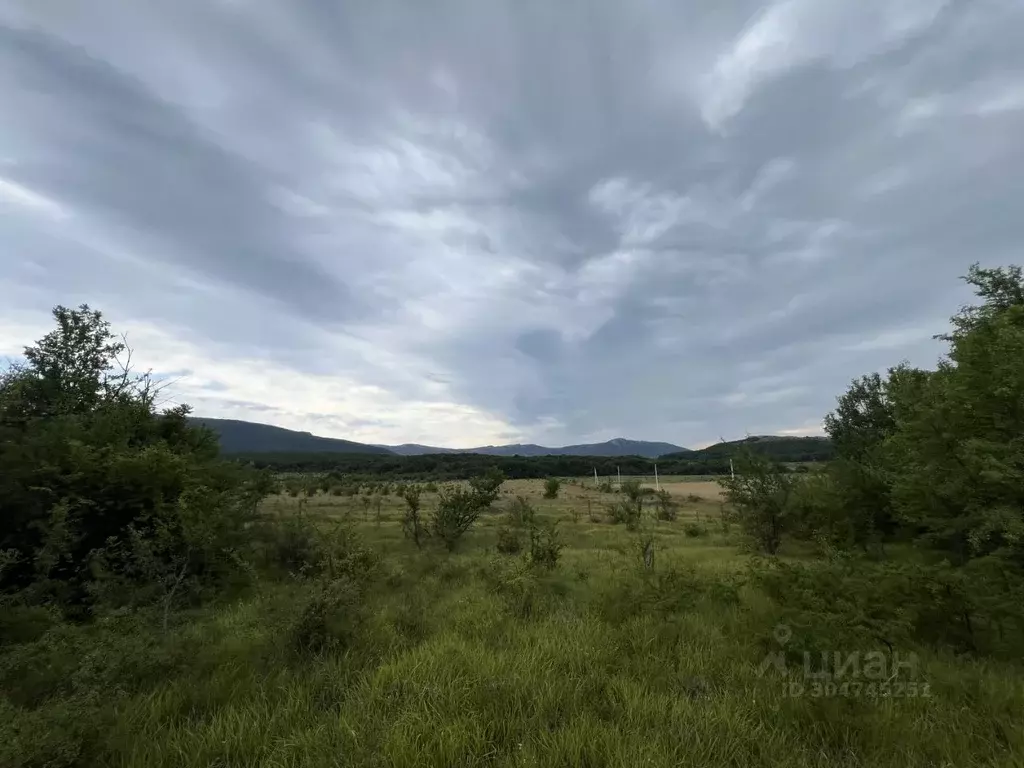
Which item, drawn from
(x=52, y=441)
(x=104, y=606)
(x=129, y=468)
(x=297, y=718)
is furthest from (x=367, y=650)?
(x=52, y=441)

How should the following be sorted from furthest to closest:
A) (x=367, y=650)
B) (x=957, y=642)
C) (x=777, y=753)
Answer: (x=957, y=642)
(x=367, y=650)
(x=777, y=753)

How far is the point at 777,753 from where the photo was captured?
3.92 metres

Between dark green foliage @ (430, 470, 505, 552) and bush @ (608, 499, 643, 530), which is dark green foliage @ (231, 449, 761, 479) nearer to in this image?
bush @ (608, 499, 643, 530)

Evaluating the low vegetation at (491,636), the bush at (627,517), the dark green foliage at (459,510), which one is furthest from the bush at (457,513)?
the bush at (627,517)

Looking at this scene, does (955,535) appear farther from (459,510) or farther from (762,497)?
(459,510)

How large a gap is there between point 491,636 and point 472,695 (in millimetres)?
1874

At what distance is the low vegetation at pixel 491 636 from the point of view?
3.97 meters

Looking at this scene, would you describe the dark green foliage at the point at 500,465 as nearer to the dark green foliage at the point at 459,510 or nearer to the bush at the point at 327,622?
the dark green foliage at the point at 459,510

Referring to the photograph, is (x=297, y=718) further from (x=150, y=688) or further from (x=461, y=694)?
(x=150, y=688)

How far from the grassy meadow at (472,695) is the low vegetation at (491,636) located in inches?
1.1

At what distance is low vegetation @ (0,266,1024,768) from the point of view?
13.0ft

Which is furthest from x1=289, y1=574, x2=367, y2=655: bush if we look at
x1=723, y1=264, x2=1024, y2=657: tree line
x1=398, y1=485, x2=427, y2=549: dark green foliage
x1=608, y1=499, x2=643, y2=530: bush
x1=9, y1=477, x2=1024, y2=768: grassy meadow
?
x1=608, y1=499, x2=643, y2=530: bush

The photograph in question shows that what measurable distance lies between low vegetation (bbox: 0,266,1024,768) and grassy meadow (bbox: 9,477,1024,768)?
3 cm

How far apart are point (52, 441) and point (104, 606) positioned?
4.66 meters
